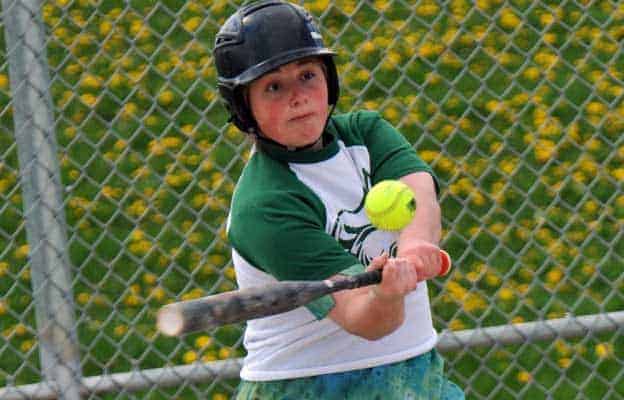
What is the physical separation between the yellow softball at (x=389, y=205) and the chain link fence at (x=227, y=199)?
1.89 m

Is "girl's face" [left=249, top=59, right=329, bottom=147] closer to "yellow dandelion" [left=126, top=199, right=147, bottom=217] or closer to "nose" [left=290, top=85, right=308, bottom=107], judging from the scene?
"nose" [left=290, top=85, right=308, bottom=107]

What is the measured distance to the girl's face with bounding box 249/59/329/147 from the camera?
2.97 metres

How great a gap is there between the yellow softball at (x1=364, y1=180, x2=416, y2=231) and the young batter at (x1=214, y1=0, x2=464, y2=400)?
16 centimetres

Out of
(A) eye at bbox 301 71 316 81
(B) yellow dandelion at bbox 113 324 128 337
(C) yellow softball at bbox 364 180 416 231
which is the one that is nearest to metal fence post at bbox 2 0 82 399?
(B) yellow dandelion at bbox 113 324 128 337

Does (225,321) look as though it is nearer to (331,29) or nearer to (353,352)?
(353,352)

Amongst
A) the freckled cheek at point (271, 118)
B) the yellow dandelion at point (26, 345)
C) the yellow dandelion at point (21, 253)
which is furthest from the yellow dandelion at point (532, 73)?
the freckled cheek at point (271, 118)

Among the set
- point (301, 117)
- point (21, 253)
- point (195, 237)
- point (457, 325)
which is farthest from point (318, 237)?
point (21, 253)

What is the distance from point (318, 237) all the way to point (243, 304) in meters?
0.49

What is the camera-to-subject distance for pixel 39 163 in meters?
4.34

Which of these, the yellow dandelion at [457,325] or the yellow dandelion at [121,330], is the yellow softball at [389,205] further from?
the yellow dandelion at [121,330]

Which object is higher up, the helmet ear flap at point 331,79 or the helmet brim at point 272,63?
the helmet brim at point 272,63

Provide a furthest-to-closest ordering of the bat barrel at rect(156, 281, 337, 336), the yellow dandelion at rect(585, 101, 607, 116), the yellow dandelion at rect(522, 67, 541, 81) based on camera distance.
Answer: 1. the yellow dandelion at rect(522, 67, 541, 81)
2. the yellow dandelion at rect(585, 101, 607, 116)
3. the bat barrel at rect(156, 281, 337, 336)

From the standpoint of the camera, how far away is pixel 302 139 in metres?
3.00

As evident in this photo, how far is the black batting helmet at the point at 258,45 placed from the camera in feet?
9.70
